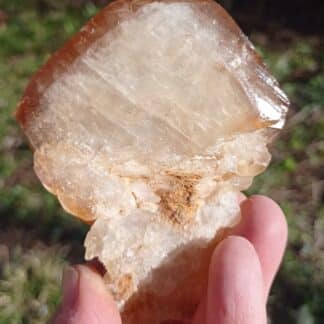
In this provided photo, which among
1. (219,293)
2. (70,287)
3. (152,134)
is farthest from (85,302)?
(152,134)

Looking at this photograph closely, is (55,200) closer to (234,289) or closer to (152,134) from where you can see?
(152,134)

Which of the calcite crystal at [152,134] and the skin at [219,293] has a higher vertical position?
the calcite crystal at [152,134]

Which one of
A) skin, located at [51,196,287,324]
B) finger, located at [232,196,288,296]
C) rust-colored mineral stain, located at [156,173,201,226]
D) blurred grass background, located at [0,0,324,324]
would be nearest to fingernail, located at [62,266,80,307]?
skin, located at [51,196,287,324]

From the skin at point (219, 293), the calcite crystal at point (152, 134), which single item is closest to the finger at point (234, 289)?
the skin at point (219, 293)

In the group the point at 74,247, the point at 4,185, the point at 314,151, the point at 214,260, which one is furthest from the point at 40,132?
the point at 314,151

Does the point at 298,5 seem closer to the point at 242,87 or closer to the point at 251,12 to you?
the point at 251,12

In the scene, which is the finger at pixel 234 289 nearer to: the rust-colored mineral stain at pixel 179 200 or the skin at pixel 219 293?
the skin at pixel 219 293
